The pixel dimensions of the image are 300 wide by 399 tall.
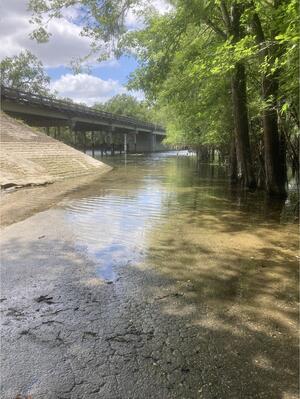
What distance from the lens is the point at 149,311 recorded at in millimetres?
4215

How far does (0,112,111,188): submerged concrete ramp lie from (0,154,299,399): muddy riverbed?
980 centimetres

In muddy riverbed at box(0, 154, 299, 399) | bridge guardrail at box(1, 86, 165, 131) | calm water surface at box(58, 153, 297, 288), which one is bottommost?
muddy riverbed at box(0, 154, 299, 399)

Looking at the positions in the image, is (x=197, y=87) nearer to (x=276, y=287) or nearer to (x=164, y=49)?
(x=164, y=49)

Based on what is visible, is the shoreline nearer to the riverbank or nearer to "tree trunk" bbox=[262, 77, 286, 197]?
the riverbank

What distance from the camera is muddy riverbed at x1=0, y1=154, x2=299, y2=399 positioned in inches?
117

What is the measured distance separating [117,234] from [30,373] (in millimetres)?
4849

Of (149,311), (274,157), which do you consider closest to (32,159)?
(274,157)

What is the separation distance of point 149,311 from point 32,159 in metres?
18.9

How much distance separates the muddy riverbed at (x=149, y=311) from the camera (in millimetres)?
2977

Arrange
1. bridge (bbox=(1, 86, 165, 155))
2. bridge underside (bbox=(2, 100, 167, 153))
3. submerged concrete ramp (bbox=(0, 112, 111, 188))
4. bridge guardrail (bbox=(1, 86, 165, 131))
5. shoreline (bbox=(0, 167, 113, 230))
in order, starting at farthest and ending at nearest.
→ bridge underside (bbox=(2, 100, 167, 153)), bridge (bbox=(1, 86, 165, 155)), bridge guardrail (bbox=(1, 86, 165, 131)), submerged concrete ramp (bbox=(0, 112, 111, 188)), shoreline (bbox=(0, 167, 113, 230))

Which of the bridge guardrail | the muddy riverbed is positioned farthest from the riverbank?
the bridge guardrail

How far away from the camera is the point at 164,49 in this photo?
14.5m

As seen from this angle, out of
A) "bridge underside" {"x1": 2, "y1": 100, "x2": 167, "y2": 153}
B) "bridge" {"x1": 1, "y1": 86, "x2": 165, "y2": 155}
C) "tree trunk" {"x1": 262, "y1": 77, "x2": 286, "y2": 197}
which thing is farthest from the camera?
"bridge underside" {"x1": 2, "y1": 100, "x2": 167, "y2": 153}

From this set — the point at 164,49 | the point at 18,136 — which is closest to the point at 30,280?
the point at 164,49
